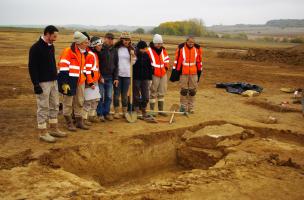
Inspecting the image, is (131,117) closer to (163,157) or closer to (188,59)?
(163,157)

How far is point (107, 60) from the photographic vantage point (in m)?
8.52

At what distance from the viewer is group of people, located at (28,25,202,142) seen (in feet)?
23.1

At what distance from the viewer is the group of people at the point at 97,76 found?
23.1 feet

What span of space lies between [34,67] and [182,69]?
13.7ft

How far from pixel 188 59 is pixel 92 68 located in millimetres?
2734

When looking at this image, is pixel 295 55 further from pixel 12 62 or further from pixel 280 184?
pixel 280 184

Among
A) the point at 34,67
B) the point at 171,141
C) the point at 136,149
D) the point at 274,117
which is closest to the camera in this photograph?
the point at 34,67

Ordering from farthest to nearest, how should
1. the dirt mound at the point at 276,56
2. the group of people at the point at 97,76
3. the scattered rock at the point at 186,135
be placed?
the dirt mound at the point at 276,56
the scattered rock at the point at 186,135
the group of people at the point at 97,76

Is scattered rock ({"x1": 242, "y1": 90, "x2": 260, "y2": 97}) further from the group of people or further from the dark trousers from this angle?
the dark trousers

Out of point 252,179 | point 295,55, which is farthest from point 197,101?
point 295,55

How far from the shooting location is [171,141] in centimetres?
859

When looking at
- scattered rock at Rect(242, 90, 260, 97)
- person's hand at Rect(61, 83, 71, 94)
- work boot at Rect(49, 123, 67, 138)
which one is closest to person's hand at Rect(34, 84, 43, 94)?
person's hand at Rect(61, 83, 71, 94)

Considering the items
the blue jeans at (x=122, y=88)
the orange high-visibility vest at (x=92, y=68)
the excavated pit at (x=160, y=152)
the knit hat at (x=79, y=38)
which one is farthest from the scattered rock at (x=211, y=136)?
the knit hat at (x=79, y=38)

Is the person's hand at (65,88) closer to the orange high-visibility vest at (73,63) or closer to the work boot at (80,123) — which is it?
the orange high-visibility vest at (73,63)
